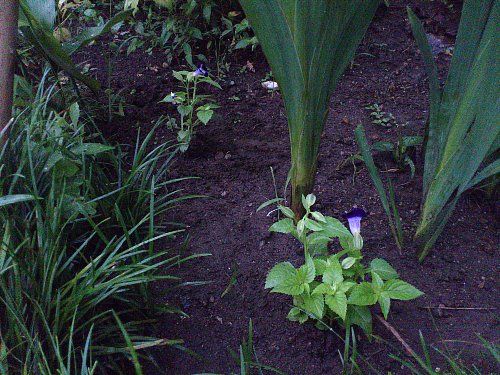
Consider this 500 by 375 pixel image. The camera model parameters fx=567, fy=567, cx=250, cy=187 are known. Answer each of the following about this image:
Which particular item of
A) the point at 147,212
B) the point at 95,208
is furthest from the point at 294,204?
the point at 95,208

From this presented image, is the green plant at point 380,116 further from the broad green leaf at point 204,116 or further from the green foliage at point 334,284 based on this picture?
the green foliage at point 334,284

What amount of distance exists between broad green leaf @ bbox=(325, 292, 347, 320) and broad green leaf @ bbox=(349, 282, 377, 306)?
0.08 feet

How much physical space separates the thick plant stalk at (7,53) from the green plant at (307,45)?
54 cm

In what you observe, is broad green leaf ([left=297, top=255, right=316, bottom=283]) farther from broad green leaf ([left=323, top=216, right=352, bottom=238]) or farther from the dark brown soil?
the dark brown soil

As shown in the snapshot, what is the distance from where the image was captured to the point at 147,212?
1741 mm

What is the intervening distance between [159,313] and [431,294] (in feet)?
2.46

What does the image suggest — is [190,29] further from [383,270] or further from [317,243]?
[383,270]

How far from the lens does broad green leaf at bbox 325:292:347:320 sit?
1.29 m

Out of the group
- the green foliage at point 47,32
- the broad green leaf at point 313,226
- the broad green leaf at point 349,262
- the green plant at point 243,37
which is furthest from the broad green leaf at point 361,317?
the green plant at point 243,37

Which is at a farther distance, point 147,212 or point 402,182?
point 402,182

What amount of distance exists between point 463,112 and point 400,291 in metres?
0.46

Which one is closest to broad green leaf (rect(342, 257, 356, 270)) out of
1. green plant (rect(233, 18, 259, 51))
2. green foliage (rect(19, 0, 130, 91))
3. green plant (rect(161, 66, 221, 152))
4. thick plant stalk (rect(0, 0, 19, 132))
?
green plant (rect(161, 66, 221, 152))

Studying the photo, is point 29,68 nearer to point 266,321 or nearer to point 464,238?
point 266,321

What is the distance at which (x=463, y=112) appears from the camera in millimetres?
1391
